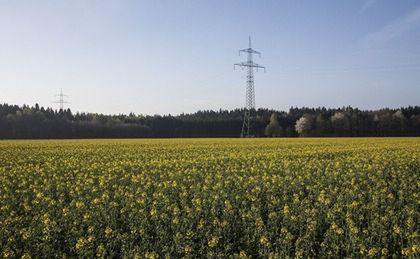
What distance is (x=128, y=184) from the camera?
15867mm

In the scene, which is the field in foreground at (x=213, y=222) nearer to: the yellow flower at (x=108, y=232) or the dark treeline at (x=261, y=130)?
the yellow flower at (x=108, y=232)

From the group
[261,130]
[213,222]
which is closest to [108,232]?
[213,222]

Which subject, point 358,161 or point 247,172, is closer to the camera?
point 247,172

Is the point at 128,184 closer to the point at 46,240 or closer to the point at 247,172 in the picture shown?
the point at 247,172

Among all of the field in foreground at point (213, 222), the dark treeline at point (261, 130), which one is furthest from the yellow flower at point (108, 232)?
the dark treeline at point (261, 130)

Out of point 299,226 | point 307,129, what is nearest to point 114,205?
point 299,226

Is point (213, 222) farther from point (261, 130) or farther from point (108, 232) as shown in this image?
point (261, 130)

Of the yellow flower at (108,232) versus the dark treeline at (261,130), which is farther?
the dark treeline at (261,130)

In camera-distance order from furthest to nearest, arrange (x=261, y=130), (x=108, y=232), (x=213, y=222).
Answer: (x=261, y=130) < (x=213, y=222) < (x=108, y=232)

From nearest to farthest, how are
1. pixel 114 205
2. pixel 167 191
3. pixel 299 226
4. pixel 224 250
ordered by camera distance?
pixel 224 250 < pixel 299 226 < pixel 114 205 < pixel 167 191

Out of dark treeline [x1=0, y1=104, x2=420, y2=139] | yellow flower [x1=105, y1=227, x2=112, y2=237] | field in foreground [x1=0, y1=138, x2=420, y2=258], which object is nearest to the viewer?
field in foreground [x1=0, y1=138, x2=420, y2=258]

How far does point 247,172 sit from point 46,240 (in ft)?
34.7

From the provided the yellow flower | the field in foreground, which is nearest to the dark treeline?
the field in foreground

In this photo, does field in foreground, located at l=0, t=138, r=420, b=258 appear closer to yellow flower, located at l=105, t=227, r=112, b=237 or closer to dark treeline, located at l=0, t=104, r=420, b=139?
yellow flower, located at l=105, t=227, r=112, b=237
